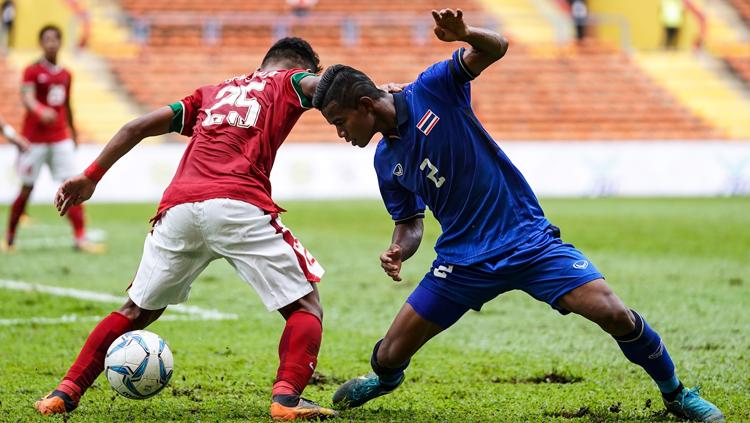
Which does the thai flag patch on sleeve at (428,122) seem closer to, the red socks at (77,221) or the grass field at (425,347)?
the grass field at (425,347)

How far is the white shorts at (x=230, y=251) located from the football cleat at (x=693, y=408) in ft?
5.49

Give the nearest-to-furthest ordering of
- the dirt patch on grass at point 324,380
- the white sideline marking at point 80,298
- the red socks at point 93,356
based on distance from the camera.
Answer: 1. the red socks at point 93,356
2. the dirt patch on grass at point 324,380
3. the white sideline marking at point 80,298

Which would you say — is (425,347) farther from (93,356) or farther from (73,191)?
(73,191)

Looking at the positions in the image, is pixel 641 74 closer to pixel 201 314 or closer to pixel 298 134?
pixel 298 134

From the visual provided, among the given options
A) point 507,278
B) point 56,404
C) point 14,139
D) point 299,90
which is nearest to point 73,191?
point 56,404

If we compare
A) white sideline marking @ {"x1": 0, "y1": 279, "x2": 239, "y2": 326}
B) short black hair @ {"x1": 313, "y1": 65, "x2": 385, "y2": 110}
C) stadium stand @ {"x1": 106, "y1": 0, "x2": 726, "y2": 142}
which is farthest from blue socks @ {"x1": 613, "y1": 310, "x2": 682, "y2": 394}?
stadium stand @ {"x1": 106, "y1": 0, "x2": 726, "y2": 142}

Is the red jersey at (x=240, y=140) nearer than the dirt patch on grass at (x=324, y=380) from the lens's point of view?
Yes

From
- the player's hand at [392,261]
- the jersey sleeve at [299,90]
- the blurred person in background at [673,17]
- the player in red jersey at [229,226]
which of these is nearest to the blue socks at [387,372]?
the player in red jersey at [229,226]

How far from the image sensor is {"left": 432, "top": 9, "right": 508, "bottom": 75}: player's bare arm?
4422 millimetres

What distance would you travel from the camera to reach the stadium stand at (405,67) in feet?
87.6

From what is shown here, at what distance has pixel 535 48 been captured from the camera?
29953mm

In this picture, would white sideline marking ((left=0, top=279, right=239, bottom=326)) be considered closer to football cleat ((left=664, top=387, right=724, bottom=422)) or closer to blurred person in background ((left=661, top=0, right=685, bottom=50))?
football cleat ((left=664, top=387, right=724, bottom=422))

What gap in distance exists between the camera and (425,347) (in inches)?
270

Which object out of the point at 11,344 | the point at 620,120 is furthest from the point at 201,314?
the point at 620,120
